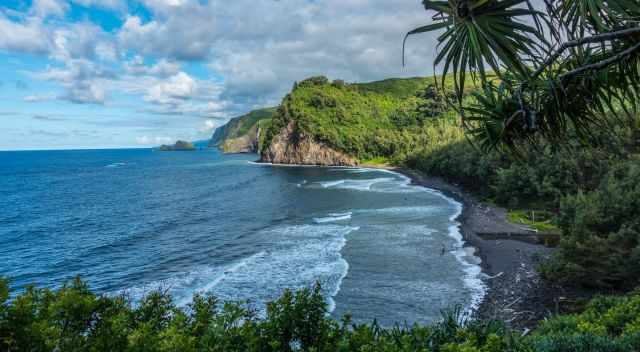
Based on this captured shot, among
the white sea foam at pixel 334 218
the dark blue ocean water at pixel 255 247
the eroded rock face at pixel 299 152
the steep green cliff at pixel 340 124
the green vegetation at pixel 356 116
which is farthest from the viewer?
the eroded rock face at pixel 299 152

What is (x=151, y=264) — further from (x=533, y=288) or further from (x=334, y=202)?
(x=334, y=202)

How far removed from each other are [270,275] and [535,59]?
30075 millimetres

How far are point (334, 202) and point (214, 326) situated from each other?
59.7m

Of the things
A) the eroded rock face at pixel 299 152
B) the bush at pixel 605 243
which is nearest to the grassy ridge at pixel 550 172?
the bush at pixel 605 243

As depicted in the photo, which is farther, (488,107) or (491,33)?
(488,107)

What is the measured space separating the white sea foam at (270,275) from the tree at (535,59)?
20747 mm

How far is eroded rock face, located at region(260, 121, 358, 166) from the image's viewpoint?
5861 inches

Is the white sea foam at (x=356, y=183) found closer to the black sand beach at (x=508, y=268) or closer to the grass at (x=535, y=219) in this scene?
the black sand beach at (x=508, y=268)

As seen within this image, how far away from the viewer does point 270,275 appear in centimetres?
3244

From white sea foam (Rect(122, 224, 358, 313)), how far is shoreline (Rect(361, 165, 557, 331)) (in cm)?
1019

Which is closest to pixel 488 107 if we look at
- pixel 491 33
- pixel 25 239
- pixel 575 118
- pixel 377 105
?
pixel 575 118

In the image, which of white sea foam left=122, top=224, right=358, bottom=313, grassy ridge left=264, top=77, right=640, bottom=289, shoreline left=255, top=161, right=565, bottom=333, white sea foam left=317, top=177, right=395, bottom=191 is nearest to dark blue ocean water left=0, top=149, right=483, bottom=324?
white sea foam left=122, top=224, right=358, bottom=313

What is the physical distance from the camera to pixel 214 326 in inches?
335

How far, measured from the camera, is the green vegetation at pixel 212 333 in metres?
6.96
